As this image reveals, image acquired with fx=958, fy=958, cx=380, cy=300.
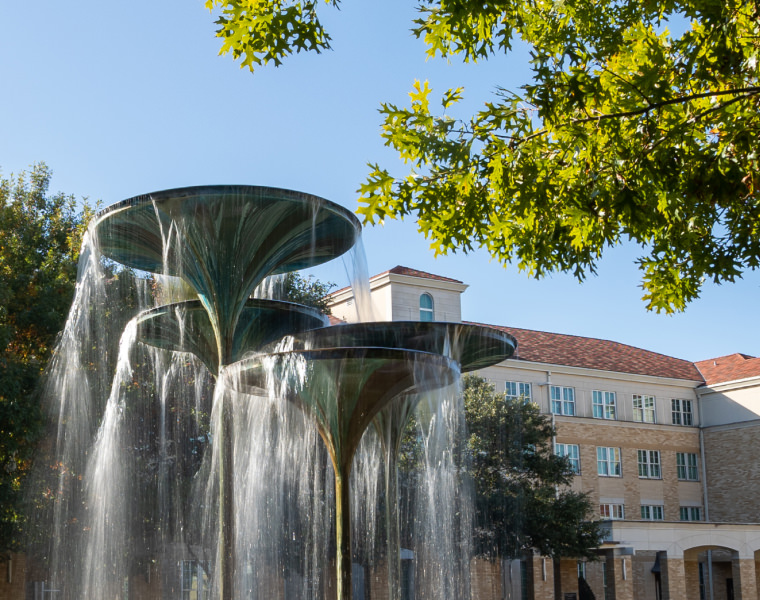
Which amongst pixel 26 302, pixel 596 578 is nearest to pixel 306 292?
pixel 26 302

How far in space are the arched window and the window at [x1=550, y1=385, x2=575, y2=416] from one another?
25.9ft

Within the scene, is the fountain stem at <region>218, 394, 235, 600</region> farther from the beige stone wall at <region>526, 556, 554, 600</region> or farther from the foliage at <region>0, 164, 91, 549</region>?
the beige stone wall at <region>526, 556, 554, 600</region>

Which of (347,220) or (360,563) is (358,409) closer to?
(347,220)

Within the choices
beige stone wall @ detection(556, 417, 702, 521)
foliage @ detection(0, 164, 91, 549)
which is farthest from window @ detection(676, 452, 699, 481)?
foliage @ detection(0, 164, 91, 549)

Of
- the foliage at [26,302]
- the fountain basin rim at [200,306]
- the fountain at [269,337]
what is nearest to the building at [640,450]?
the foliage at [26,302]

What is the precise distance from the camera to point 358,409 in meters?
13.3

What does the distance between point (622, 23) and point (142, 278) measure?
18124 mm

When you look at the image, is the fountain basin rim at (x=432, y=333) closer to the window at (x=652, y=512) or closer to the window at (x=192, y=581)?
the window at (x=192, y=581)

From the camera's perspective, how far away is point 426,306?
4300cm

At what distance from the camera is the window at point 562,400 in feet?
153

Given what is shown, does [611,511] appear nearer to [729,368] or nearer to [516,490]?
[729,368]

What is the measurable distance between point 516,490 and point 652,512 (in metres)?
18.8

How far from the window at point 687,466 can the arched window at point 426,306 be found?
1772cm

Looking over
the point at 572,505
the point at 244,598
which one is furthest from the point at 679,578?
the point at 244,598
